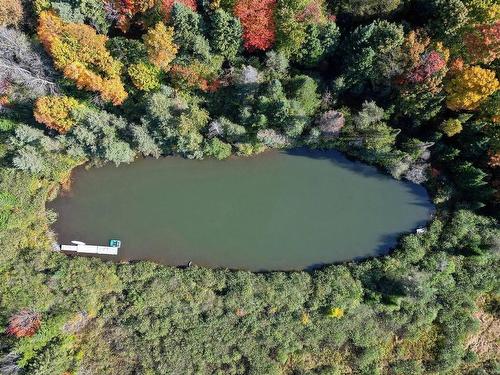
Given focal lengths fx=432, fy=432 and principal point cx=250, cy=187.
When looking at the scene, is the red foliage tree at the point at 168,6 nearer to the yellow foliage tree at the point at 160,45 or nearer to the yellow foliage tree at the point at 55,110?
the yellow foliage tree at the point at 160,45

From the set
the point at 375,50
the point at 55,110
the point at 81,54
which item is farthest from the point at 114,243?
the point at 375,50

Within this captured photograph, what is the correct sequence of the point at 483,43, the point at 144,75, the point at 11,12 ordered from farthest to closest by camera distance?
the point at 144,75 → the point at 11,12 → the point at 483,43

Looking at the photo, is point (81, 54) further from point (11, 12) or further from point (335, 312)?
point (335, 312)

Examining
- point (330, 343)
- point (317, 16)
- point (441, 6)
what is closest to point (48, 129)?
point (317, 16)

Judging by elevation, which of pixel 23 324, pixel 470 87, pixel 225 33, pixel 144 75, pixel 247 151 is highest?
pixel 470 87

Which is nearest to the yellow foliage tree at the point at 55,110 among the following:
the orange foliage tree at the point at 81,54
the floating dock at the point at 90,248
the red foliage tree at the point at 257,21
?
the orange foliage tree at the point at 81,54
